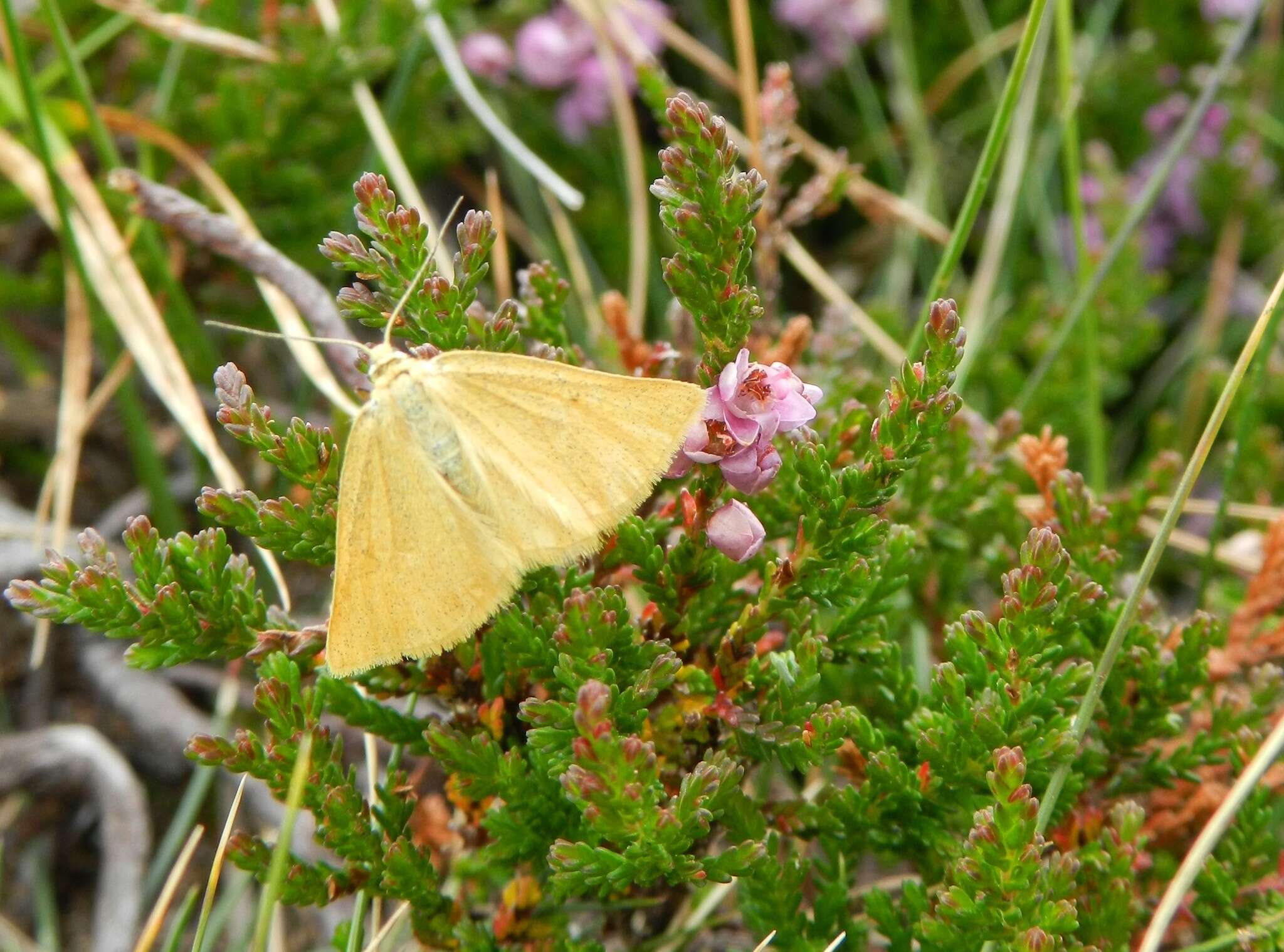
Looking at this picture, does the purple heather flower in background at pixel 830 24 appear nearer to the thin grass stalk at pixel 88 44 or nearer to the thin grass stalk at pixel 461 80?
the thin grass stalk at pixel 461 80

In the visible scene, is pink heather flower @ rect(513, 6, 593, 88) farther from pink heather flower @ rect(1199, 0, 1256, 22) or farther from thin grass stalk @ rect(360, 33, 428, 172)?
pink heather flower @ rect(1199, 0, 1256, 22)

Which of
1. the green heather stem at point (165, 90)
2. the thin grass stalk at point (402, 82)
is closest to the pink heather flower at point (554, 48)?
the thin grass stalk at point (402, 82)

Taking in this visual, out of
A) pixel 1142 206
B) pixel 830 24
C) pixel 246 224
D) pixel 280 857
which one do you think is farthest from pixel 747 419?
pixel 830 24

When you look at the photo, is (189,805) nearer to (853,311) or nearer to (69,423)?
(69,423)

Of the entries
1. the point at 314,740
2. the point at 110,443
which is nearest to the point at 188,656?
the point at 314,740

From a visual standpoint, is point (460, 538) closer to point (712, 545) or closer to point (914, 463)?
point (712, 545)
